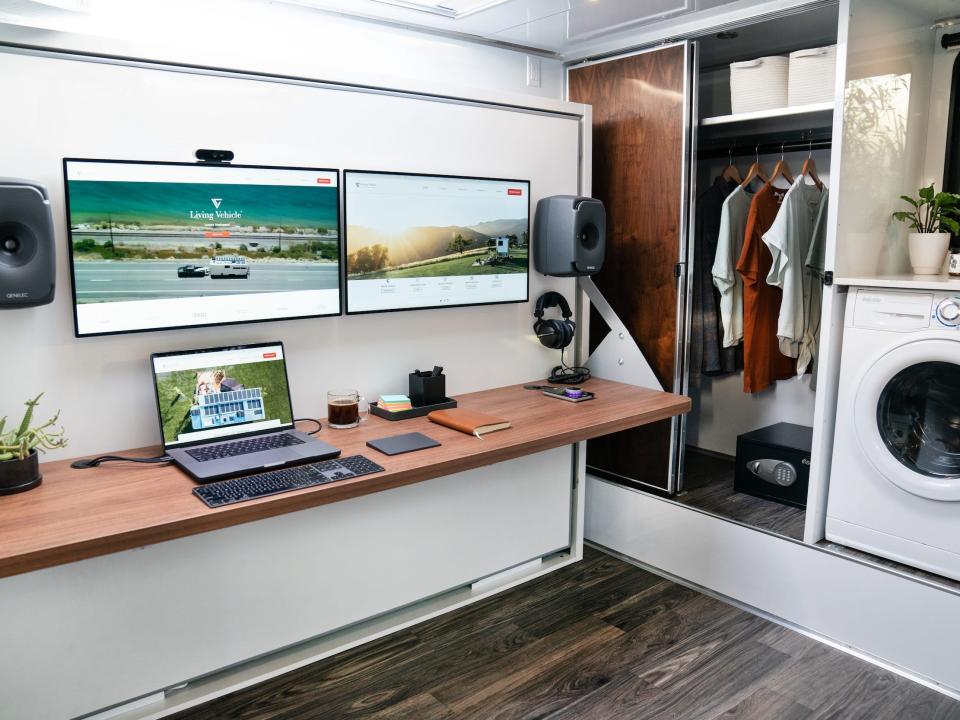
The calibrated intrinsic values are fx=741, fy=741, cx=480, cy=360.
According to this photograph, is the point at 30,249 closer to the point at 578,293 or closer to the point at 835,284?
the point at 578,293

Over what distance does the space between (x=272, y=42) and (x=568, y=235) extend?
1.26 meters

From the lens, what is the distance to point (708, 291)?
3.42 metres

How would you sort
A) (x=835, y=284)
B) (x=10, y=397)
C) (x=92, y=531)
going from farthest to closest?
(x=835, y=284) → (x=10, y=397) → (x=92, y=531)

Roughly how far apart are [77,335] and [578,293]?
1.97 m

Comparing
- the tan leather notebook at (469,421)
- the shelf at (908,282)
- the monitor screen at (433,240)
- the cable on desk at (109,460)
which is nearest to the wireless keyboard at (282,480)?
the cable on desk at (109,460)

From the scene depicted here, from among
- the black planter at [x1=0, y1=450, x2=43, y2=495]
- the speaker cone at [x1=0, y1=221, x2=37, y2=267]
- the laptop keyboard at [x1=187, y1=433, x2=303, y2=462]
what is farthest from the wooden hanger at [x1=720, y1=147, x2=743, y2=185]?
the black planter at [x1=0, y1=450, x2=43, y2=495]

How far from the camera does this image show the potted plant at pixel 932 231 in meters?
2.60

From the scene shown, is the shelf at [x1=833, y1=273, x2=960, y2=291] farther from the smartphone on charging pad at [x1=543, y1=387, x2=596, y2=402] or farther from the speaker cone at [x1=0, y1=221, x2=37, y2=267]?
the speaker cone at [x1=0, y1=221, x2=37, y2=267]

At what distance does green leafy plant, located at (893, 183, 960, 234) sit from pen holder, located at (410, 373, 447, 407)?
1.80m

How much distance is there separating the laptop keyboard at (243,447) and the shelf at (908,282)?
1898 mm

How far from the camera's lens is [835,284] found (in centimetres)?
256

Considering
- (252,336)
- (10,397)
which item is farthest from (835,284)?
(10,397)

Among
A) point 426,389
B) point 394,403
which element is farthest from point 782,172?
point 394,403

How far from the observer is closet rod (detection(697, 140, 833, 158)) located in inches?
130
